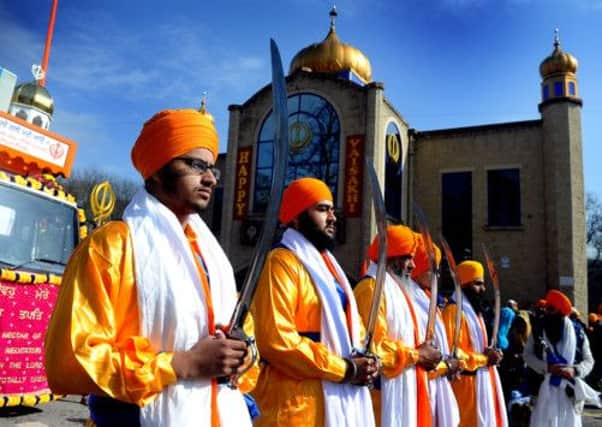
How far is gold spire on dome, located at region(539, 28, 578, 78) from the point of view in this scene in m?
18.6

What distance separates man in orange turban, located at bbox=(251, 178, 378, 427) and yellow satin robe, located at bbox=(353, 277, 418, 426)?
1.45ft

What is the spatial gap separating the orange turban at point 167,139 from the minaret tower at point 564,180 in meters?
17.8

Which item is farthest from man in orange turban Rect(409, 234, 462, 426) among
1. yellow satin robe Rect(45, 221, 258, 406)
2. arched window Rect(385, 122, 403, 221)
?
arched window Rect(385, 122, 403, 221)

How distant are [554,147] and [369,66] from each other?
28.0 feet

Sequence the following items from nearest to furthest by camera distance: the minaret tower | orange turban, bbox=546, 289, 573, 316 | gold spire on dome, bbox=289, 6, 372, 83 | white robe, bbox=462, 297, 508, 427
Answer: white robe, bbox=462, 297, 508, 427 < orange turban, bbox=546, 289, 573, 316 < the minaret tower < gold spire on dome, bbox=289, 6, 372, 83

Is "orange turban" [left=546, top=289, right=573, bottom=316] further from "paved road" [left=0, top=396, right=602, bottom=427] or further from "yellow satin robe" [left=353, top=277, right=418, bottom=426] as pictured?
"paved road" [left=0, top=396, right=602, bottom=427]

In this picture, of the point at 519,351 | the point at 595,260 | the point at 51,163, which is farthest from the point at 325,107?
the point at 595,260

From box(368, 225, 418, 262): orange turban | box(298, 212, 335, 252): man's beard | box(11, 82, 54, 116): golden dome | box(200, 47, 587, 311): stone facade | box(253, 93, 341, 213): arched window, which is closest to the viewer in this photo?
box(298, 212, 335, 252): man's beard

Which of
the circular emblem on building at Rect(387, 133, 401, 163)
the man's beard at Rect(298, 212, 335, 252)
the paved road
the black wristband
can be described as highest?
the circular emblem on building at Rect(387, 133, 401, 163)

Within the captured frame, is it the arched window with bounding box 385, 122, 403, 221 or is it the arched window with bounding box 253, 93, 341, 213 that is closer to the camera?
the arched window with bounding box 253, 93, 341, 213

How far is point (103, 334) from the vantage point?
1555 mm

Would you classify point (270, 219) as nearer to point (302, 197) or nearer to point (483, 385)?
point (302, 197)

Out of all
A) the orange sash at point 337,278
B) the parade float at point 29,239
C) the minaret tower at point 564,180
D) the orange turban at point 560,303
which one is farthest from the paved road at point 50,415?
the minaret tower at point 564,180

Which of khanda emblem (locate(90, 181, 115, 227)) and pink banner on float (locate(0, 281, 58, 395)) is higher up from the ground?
khanda emblem (locate(90, 181, 115, 227))
